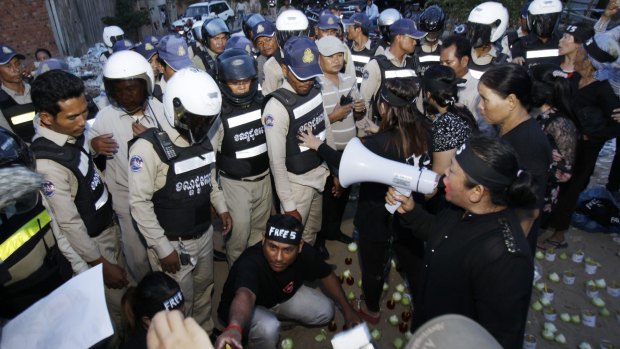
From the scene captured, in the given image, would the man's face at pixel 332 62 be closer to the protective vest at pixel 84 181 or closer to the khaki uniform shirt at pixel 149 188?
the khaki uniform shirt at pixel 149 188

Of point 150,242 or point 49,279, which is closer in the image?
point 49,279

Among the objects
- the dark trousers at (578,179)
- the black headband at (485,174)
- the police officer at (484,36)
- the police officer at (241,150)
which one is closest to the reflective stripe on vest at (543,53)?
the police officer at (484,36)

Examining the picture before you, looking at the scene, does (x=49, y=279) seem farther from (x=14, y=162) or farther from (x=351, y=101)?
(x=351, y=101)

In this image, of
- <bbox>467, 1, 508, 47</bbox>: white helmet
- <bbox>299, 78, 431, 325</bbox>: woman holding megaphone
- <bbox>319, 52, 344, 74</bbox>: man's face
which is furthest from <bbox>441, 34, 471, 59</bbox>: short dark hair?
<bbox>299, 78, 431, 325</bbox>: woman holding megaphone

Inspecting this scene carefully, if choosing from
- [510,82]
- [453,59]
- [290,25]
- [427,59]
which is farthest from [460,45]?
[290,25]

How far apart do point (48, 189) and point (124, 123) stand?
1.09 meters

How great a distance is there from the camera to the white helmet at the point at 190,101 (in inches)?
111

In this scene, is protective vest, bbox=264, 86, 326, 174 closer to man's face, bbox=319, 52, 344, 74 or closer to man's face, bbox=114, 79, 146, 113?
man's face, bbox=319, 52, 344, 74

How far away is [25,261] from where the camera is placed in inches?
79.7

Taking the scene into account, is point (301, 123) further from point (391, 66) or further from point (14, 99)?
point (14, 99)

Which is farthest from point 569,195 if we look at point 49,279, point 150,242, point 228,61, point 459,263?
point 49,279

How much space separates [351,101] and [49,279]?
3468 mm

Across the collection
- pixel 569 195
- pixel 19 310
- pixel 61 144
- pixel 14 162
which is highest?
pixel 14 162

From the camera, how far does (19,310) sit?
2.08 meters
